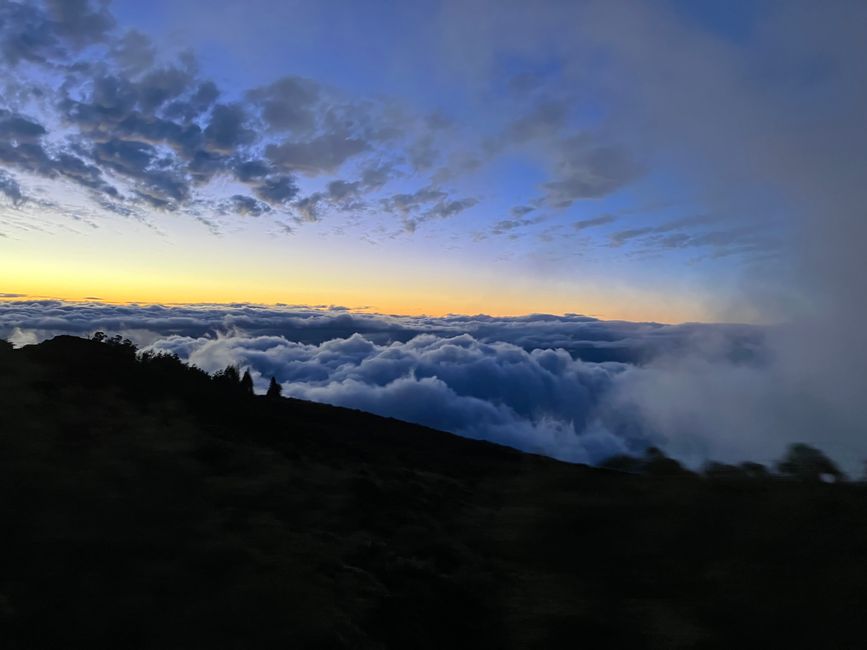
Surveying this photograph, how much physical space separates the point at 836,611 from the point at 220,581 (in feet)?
9.77

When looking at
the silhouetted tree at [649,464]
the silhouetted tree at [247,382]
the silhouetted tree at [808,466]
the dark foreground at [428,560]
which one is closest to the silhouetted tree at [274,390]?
the silhouetted tree at [247,382]

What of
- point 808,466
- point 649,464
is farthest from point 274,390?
point 808,466

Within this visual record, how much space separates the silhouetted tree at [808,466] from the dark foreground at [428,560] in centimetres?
10

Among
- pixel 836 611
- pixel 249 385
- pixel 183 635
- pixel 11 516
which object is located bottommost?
pixel 249 385

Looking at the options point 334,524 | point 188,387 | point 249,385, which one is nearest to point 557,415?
point 249,385

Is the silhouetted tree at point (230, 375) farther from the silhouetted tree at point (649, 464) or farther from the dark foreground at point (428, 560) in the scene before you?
the silhouetted tree at point (649, 464)

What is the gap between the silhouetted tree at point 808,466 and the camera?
3.21m

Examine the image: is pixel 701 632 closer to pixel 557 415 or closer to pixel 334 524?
pixel 334 524

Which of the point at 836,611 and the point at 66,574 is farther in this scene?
the point at 66,574

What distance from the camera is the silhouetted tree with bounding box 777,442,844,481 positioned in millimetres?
3213

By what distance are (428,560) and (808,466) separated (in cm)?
290

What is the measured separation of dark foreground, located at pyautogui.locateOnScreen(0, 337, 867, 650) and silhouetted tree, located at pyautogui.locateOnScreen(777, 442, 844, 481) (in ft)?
0.32

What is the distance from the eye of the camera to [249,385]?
43.3 metres

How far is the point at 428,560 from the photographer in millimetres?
4699
